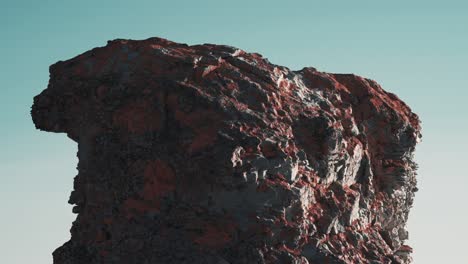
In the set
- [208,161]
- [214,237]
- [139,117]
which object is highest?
[139,117]

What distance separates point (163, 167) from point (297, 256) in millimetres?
5743

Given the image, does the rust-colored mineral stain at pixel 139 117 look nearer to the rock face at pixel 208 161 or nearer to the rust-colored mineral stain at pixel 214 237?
the rock face at pixel 208 161

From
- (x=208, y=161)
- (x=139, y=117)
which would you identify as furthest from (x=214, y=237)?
(x=139, y=117)

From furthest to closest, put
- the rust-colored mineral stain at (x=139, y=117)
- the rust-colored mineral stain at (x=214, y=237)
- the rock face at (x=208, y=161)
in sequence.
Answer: the rust-colored mineral stain at (x=139, y=117) < the rock face at (x=208, y=161) < the rust-colored mineral stain at (x=214, y=237)

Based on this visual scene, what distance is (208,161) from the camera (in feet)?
103

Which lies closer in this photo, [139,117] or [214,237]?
[214,237]

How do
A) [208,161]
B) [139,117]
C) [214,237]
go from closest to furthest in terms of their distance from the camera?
[214,237]
[208,161]
[139,117]

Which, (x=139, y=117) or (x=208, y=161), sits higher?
(x=139, y=117)

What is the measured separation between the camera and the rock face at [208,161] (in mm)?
31078

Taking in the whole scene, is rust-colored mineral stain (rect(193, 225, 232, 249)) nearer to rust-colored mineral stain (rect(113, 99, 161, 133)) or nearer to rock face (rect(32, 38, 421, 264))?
rock face (rect(32, 38, 421, 264))

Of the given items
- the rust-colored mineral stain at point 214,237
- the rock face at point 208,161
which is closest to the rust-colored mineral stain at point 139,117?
the rock face at point 208,161

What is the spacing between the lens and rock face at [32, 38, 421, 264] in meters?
31.1

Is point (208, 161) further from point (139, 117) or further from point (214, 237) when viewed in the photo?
point (139, 117)

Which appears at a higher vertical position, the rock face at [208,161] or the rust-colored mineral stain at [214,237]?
the rock face at [208,161]
